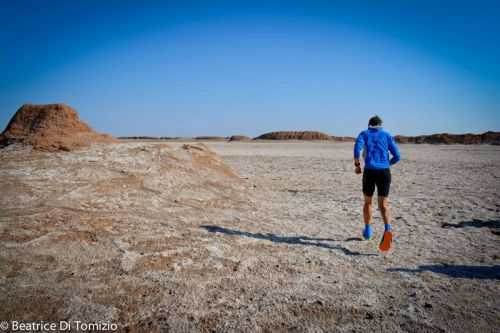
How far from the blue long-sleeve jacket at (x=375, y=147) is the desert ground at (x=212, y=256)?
1379 mm

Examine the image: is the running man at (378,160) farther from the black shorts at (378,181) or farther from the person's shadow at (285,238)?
the person's shadow at (285,238)

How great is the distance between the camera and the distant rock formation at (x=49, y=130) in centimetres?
703

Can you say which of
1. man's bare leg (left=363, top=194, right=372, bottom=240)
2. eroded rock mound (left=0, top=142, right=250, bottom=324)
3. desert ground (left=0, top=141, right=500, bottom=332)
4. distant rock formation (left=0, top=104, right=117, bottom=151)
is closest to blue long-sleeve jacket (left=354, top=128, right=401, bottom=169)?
man's bare leg (left=363, top=194, right=372, bottom=240)

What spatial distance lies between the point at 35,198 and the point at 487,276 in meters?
7.24

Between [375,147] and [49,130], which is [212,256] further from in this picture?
[49,130]

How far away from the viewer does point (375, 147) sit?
442cm

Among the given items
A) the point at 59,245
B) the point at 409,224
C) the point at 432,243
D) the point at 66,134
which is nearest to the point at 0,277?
the point at 59,245

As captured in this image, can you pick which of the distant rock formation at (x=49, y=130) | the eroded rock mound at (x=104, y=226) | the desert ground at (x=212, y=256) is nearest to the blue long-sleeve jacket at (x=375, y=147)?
the desert ground at (x=212, y=256)

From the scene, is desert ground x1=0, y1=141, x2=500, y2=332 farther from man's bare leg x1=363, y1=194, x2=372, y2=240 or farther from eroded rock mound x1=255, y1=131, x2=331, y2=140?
eroded rock mound x1=255, y1=131, x2=331, y2=140

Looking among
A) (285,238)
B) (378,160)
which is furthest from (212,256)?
(378,160)

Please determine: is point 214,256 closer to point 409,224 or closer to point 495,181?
point 409,224

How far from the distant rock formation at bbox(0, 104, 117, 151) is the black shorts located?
6.82 metres

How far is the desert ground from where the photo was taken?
269 centimetres

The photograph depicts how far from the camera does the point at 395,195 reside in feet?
29.3
